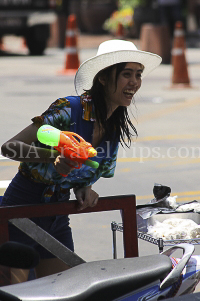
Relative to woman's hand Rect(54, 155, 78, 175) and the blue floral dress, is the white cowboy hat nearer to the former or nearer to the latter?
the blue floral dress

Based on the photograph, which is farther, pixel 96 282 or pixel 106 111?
pixel 106 111

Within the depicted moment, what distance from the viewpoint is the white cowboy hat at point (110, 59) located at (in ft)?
9.28

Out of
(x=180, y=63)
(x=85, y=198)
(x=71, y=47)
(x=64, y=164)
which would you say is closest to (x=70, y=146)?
(x=64, y=164)

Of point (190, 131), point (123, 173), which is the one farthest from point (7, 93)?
point (123, 173)

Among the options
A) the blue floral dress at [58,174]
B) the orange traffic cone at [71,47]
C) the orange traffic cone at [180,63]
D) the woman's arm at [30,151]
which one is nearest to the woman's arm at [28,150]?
the woman's arm at [30,151]

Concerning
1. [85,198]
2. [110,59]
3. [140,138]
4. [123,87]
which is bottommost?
[140,138]

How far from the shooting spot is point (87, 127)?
2.79 m

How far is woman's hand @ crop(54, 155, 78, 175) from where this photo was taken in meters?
2.31

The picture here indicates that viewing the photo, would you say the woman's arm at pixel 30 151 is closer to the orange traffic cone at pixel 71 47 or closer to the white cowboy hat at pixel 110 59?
the white cowboy hat at pixel 110 59

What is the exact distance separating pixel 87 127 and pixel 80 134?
0.05 m

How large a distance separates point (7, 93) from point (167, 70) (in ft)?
15.4

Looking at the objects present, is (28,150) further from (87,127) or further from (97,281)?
(97,281)

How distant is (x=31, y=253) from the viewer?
1.83 metres

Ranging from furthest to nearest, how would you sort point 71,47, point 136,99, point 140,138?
point 71,47, point 136,99, point 140,138
